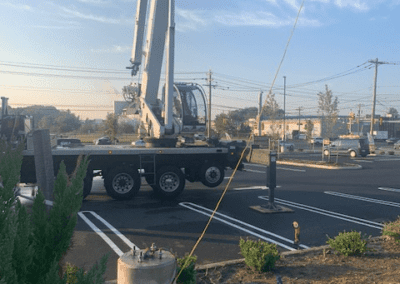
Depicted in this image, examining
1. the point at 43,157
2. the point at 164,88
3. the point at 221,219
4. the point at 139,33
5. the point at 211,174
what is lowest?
the point at 221,219

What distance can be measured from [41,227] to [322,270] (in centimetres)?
434

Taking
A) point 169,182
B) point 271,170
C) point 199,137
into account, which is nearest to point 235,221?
point 271,170

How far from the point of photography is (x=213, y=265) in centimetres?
571

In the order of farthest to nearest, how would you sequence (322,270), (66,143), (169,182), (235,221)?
(66,143)
(169,182)
(235,221)
(322,270)

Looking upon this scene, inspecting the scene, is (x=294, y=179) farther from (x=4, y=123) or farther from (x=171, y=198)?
(x=4, y=123)

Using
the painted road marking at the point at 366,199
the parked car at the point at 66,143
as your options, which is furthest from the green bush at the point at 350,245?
the parked car at the point at 66,143

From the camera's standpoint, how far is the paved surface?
7320mm

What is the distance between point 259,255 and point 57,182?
3.64 m

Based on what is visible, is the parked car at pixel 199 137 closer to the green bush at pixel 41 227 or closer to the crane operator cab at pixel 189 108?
the crane operator cab at pixel 189 108

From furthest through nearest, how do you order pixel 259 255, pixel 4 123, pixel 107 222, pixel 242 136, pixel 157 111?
pixel 242 136 → pixel 157 111 → pixel 4 123 → pixel 107 222 → pixel 259 255

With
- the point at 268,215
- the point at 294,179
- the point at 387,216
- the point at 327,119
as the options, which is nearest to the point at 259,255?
the point at 268,215

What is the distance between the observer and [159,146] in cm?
1257

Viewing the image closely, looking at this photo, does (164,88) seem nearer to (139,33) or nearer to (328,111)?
(139,33)

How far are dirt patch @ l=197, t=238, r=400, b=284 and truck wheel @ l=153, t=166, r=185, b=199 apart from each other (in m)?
6.32
